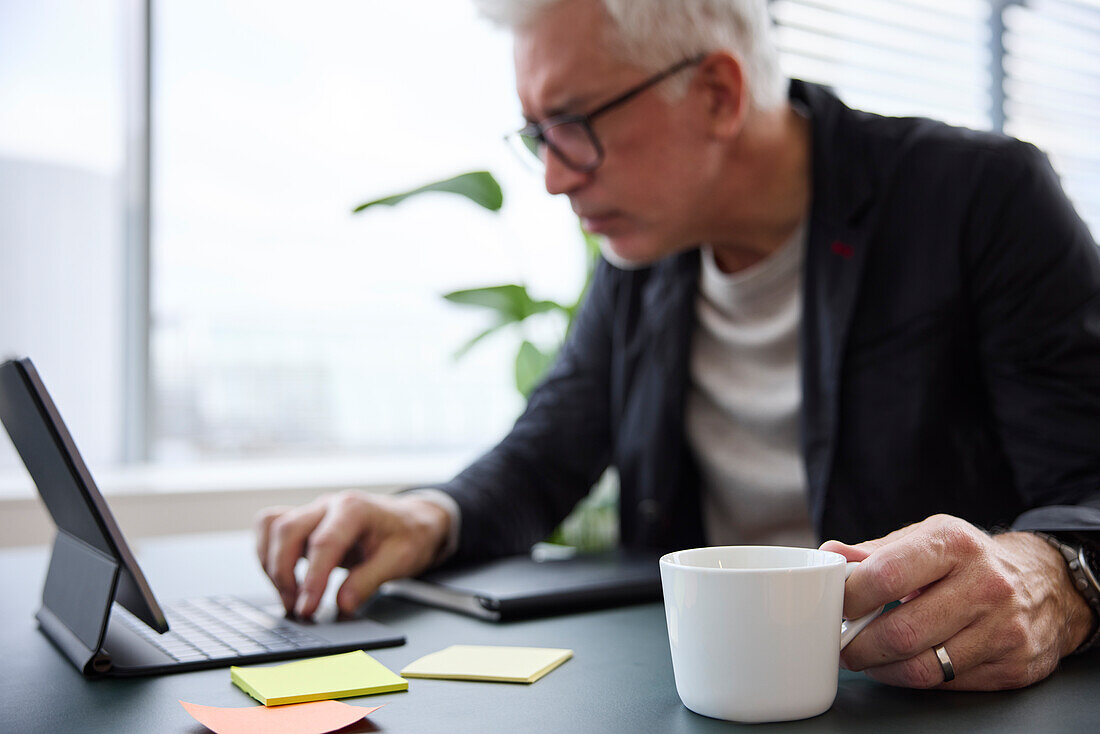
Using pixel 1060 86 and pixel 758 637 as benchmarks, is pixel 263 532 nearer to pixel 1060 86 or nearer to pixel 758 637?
pixel 758 637

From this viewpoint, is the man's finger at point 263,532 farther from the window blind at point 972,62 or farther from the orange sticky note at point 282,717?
the window blind at point 972,62

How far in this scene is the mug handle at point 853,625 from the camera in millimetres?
520

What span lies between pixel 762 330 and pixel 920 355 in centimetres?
25

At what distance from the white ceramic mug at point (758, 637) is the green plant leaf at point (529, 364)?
1274 millimetres

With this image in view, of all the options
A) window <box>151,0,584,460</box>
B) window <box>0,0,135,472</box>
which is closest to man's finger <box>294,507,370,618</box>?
window <box>151,0,584,460</box>

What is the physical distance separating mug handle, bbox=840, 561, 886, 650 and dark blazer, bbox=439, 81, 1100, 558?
1.34ft

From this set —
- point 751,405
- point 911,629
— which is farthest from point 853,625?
point 751,405

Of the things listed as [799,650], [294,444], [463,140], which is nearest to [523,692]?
[799,650]

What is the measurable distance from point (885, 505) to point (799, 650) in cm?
66

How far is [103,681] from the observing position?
595mm

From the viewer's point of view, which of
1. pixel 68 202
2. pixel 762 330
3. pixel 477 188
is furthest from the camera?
pixel 68 202

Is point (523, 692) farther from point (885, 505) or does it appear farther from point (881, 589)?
point (885, 505)

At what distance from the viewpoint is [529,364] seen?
5.81 feet

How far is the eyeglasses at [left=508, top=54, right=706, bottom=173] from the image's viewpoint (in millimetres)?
1121
